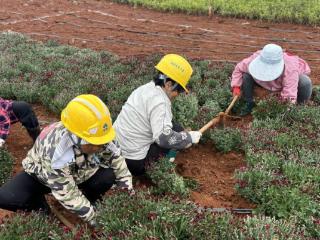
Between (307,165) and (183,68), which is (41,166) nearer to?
(183,68)

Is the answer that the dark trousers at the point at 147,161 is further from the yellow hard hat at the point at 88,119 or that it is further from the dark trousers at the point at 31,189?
the yellow hard hat at the point at 88,119

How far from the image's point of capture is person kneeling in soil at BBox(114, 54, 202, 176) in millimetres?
4383

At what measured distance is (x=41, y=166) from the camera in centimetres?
394

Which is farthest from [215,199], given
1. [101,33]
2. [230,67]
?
[101,33]

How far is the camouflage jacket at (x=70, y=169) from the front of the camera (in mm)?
3770

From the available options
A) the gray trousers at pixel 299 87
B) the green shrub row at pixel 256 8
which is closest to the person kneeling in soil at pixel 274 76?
the gray trousers at pixel 299 87

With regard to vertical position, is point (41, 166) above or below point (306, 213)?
above

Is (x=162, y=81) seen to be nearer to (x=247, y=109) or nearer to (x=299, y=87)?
(x=247, y=109)

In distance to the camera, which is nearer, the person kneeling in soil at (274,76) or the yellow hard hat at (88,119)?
the yellow hard hat at (88,119)

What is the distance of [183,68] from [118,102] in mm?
2522

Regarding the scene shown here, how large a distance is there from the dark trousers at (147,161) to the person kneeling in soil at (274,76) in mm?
1880

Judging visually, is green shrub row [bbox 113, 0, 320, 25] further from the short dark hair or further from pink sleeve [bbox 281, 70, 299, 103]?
the short dark hair


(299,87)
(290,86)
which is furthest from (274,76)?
(299,87)

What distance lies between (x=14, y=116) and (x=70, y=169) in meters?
1.77
